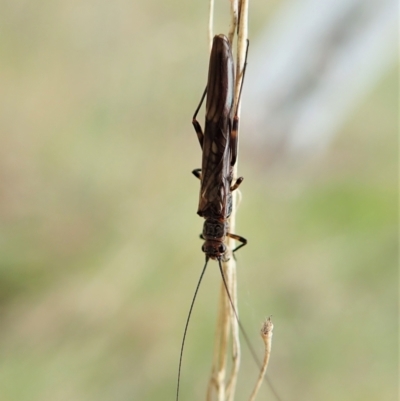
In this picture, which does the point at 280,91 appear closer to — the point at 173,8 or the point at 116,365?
the point at 173,8

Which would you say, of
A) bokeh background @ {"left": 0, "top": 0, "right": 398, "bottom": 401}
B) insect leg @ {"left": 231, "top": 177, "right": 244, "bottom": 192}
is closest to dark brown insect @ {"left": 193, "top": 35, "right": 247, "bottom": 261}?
insect leg @ {"left": 231, "top": 177, "right": 244, "bottom": 192}

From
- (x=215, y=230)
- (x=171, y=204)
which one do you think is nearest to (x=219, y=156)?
(x=215, y=230)

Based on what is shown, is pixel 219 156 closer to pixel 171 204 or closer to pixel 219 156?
pixel 219 156

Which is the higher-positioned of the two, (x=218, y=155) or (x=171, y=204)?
(x=171, y=204)

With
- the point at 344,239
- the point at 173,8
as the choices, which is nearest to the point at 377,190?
the point at 344,239

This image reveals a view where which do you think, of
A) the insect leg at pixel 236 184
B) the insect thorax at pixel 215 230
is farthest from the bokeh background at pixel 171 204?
the insect leg at pixel 236 184

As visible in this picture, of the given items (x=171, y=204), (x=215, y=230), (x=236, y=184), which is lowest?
(x=215, y=230)

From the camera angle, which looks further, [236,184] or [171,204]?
[171,204]
